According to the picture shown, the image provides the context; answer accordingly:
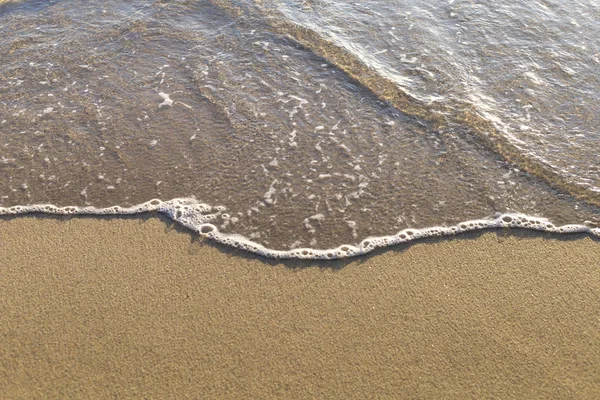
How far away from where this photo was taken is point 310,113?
6.20 m

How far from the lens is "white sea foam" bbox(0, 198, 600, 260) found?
15.2 feet

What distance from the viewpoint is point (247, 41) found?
7.59 m

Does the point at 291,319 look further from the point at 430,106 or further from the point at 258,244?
Answer: the point at 430,106

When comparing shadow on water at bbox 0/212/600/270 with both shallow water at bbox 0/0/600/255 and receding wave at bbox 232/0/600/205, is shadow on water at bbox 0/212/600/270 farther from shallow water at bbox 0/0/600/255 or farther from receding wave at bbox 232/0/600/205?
receding wave at bbox 232/0/600/205

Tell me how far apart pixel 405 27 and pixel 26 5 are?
22.7 feet

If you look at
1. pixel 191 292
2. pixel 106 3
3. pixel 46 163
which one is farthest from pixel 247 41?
pixel 191 292

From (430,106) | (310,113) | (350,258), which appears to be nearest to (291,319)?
(350,258)

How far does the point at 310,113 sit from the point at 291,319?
3.03 meters

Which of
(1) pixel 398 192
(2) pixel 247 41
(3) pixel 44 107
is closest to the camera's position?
(1) pixel 398 192

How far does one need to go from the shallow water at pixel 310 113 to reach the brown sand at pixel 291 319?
49 cm

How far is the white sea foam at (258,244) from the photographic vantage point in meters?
4.63

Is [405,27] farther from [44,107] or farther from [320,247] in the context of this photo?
[44,107]

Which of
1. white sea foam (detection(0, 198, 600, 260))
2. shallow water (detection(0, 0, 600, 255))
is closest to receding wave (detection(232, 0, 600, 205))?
shallow water (detection(0, 0, 600, 255))

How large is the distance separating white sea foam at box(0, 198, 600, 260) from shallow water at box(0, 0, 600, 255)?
0.22ft
